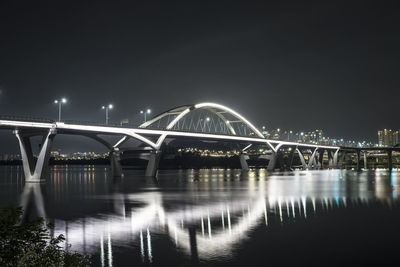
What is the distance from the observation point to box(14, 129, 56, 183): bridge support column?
168ft

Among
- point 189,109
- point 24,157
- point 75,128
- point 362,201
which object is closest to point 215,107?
point 189,109

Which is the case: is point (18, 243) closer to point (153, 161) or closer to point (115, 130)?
point (115, 130)

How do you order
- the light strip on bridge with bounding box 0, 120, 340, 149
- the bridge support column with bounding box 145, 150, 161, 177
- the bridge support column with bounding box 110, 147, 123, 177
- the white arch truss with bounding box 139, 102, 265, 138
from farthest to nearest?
the white arch truss with bounding box 139, 102, 265, 138 → the bridge support column with bounding box 110, 147, 123, 177 → the bridge support column with bounding box 145, 150, 161, 177 → the light strip on bridge with bounding box 0, 120, 340, 149

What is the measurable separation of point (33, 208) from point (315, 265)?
19885mm

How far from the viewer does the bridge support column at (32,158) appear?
5112cm

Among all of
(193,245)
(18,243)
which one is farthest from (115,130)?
(18,243)

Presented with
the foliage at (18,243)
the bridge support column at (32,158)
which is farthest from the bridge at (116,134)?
the foliage at (18,243)

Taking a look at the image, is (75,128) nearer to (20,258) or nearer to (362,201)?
(362,201)

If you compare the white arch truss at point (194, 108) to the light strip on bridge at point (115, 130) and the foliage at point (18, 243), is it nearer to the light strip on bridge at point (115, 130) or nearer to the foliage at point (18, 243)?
the light strip on bridge at point (115, 130)

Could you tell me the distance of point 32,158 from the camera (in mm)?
51719

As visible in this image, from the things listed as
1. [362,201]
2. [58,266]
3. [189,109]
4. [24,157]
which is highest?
[189,109]

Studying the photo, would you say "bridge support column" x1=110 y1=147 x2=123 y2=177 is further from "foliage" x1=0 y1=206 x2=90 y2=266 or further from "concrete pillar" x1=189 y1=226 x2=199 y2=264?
"foliage" x1=0 y1=206 x2=90 y2=266

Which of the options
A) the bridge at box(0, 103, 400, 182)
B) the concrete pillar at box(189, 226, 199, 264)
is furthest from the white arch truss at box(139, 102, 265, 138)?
the concrete pillar at box(189, 226, 199, 264)

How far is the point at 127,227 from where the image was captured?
1817cm
